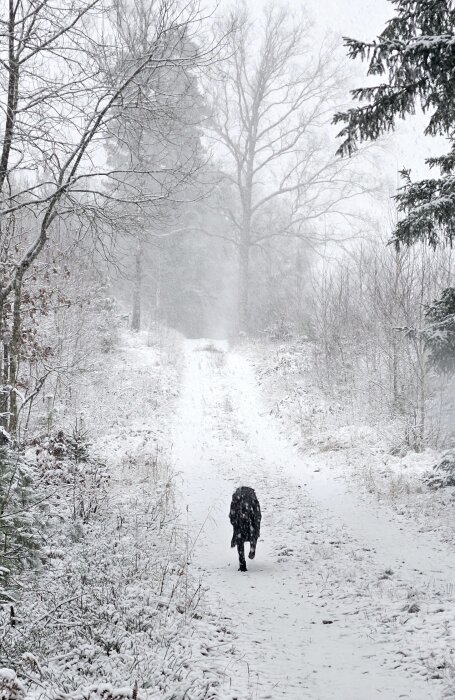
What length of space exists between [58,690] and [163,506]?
6.07 meters

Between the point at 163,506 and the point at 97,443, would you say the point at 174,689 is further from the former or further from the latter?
the point at 97,443

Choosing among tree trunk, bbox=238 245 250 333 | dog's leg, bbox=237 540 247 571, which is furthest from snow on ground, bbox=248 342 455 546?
tree trunk, bbox=238 245 250 333

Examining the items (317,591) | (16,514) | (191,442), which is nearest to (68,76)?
(16,514)

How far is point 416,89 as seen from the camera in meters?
6.43

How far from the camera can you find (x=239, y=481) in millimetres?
→ 12109

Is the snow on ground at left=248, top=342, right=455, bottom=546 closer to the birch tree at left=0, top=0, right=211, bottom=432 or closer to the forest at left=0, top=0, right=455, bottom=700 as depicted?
the forest at left=0, top=0, right=455, bottom=700

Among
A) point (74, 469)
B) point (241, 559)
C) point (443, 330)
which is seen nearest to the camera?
point (241, 559)

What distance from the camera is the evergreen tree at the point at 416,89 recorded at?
6.05 metres

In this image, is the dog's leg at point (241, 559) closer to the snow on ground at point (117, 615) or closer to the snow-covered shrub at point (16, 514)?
the snow on ground at point (117, 615)

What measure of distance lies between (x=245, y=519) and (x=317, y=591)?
155cm

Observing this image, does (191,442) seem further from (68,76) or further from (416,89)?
(416,89)

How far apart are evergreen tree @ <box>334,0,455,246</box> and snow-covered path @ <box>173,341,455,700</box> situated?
4.92m

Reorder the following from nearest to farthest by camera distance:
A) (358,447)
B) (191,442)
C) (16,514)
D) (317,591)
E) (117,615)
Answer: (16,514)
(117,615)
(317,591)
(358,447)
(191,442)

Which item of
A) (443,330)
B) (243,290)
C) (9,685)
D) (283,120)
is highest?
(283,120)
